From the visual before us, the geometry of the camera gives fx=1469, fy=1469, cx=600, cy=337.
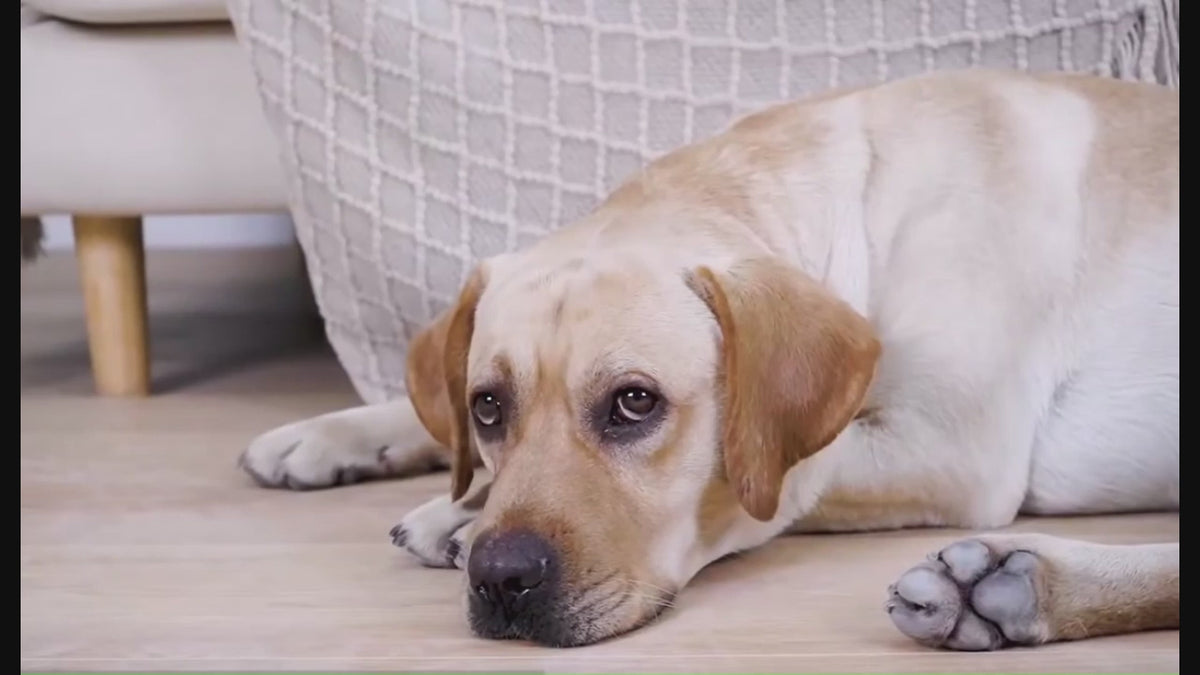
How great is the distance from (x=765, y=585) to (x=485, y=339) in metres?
0.39

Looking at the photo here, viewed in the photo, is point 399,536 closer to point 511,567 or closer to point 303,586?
point 303,586

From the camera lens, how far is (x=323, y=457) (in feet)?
6.64

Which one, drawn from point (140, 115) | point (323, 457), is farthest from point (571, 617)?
point (140, 115)

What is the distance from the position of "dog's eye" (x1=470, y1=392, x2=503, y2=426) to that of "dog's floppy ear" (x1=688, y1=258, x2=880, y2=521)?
0.77 ft

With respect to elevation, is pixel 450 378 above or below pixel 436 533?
above

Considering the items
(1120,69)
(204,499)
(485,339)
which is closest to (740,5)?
(1120,69)

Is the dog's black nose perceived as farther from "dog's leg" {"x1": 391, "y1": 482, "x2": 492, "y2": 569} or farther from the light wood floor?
"dog's leg" {"x1": 391, "y1": 482, "x2": 492, "y2": 569}

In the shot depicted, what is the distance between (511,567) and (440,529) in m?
0.38

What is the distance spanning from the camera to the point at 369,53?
2199 millimetres

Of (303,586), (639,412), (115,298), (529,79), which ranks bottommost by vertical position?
(115,298)

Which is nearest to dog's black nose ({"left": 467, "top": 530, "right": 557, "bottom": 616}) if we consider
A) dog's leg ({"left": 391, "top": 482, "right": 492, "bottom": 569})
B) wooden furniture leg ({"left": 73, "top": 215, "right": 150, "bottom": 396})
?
dog's leg ({"left": 391, "top": 482, "right": 492, "bottom": 569})

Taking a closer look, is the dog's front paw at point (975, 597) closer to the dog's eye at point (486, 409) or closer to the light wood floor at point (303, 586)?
the light wood floor at point (303, 586)

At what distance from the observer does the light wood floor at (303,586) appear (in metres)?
1.32

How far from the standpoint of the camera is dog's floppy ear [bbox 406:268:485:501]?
1.64 metres
